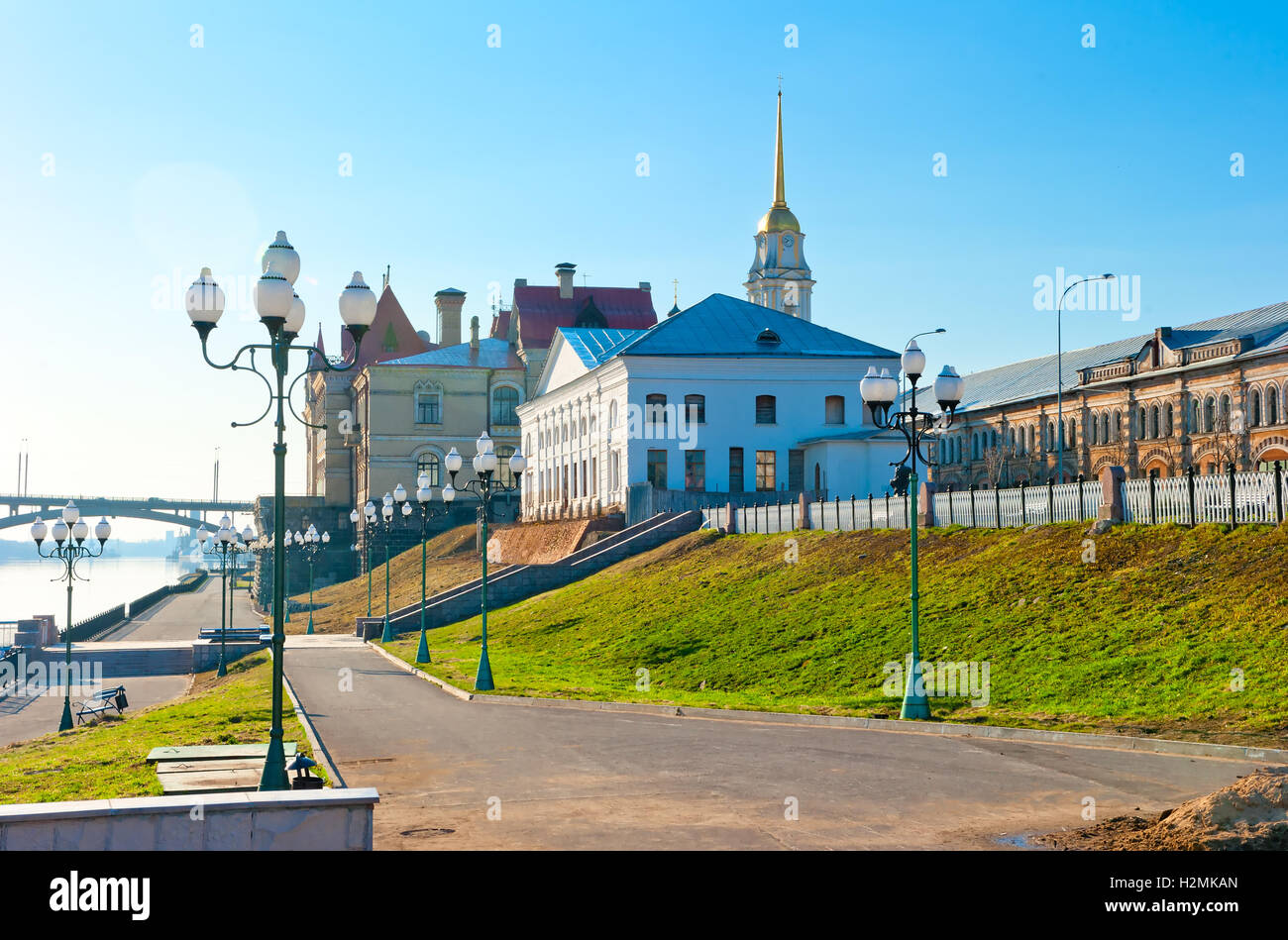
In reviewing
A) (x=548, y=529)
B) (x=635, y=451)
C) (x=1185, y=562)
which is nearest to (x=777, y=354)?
(x=635, y=451)

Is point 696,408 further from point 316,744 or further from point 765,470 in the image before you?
point 316,744

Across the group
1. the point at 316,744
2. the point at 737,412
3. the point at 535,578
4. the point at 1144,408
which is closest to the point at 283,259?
the point at 316,744

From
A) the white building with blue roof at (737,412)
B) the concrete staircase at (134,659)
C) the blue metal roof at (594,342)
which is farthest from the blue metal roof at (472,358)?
the concrete staircase at (134,659)

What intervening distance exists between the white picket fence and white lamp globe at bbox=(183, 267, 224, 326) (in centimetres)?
1875

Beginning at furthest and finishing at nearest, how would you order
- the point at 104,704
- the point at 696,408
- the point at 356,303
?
the point at 696,408 < the point at 104,704 < the point at 356,303

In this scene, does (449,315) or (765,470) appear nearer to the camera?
(765,470)

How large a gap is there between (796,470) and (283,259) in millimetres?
43664

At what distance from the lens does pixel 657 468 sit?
2108 inches

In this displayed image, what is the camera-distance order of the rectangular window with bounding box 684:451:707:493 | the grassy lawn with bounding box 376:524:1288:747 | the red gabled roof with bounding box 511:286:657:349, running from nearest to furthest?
1. the grassy lawn with bounding box 376:524:1288:747
2. the rectangular window with bounding box 684:451:707:493
3. the red gabled roof with bounding box 511:286:657:349

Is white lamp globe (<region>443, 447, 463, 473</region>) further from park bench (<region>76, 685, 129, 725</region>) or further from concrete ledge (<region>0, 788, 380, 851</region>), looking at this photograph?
concrete ledge (<region>0, 788, 380, 851</region>)

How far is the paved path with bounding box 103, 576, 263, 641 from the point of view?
5634 centimetres

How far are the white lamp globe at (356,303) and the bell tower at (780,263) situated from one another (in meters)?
71.9

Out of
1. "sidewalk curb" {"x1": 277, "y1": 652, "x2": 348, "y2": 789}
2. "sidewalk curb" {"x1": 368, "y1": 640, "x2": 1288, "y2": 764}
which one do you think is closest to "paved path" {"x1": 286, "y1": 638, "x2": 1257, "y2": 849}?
"sidewalk curb" {"x1": 277, "y1": 652, "x2": 348, "y2": 789}
